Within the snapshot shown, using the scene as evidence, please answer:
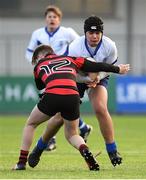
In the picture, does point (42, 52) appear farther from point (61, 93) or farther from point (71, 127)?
point (71, 127)

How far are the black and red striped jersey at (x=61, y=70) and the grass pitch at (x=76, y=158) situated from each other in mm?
993

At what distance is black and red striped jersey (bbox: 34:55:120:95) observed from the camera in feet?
35.1

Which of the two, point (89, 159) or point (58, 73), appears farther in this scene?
point (58, 73)

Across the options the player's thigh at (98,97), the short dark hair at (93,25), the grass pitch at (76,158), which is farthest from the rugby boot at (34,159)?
the short dark hair at (93,25)

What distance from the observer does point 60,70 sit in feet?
35.5

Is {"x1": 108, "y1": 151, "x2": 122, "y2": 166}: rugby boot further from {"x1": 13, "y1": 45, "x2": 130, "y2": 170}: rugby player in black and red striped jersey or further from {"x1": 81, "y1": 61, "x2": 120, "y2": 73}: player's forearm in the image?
{"x1": 81, "y1": 61, "x2": 120, "y2": 73}: player's forearm

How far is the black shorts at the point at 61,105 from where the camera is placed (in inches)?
420

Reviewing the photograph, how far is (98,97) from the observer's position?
1160 cm

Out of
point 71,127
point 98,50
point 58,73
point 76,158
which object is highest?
point 98,50

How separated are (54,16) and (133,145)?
2546 millimetres

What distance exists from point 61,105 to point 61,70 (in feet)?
1.45

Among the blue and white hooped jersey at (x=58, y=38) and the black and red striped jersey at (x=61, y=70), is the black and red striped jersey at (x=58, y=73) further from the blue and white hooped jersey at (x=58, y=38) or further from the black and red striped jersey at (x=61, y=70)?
the blue and white hooped jersey at (x=58, y=38)

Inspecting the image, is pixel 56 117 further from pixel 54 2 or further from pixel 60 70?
pixel 54 2

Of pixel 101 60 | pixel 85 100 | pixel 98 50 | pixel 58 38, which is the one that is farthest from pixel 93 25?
pixel 85 100
